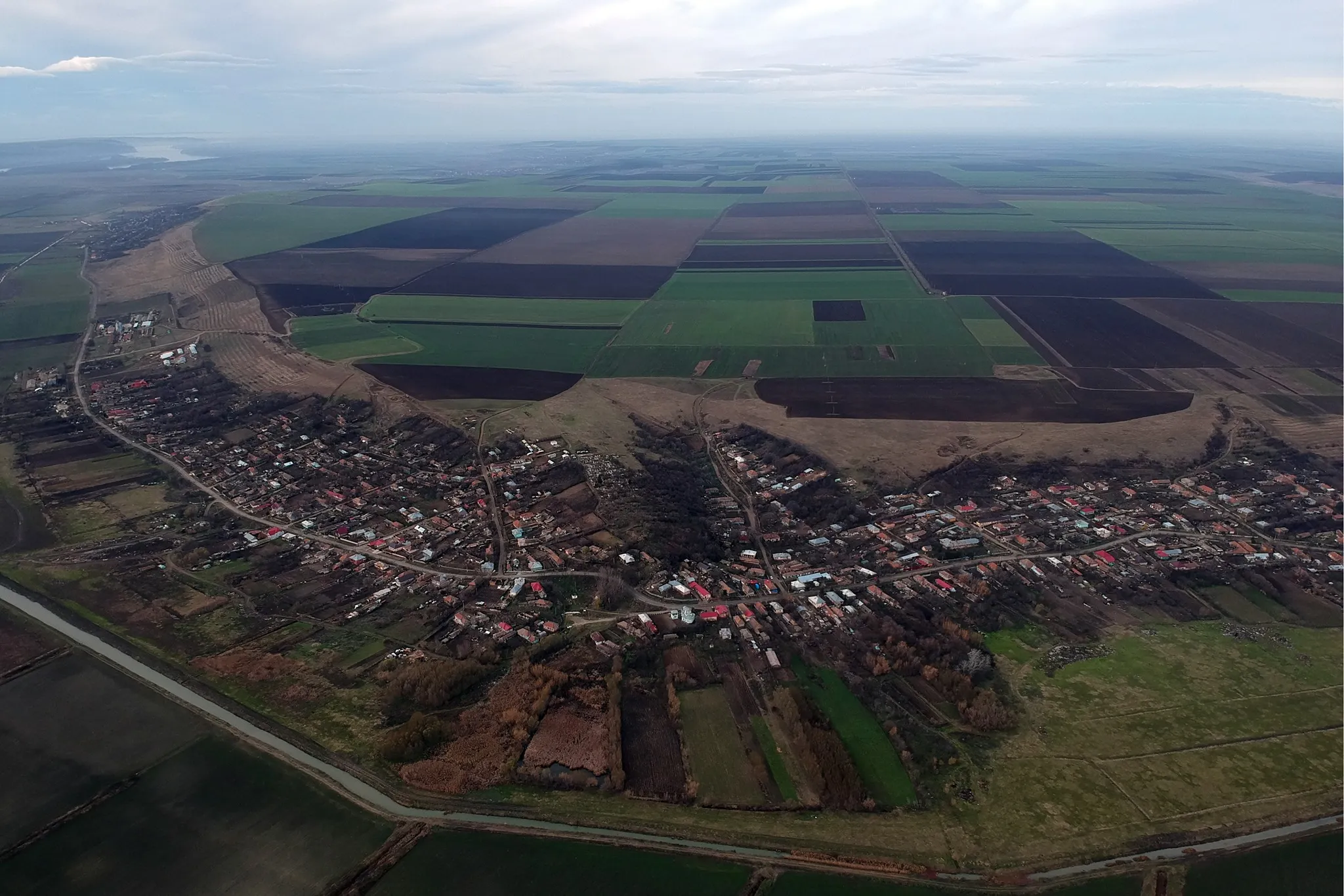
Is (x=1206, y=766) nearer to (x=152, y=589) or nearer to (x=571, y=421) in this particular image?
(x=571, y=421)

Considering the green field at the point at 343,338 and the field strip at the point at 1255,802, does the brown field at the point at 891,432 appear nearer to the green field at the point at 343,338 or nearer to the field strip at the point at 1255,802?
the green field at the point at 343,338

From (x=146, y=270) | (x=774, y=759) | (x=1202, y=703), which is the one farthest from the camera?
(x=146, y=270)

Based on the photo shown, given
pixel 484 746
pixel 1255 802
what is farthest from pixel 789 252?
pixel 484 746

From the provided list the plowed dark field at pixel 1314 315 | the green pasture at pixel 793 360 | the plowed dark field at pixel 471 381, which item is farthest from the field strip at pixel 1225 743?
the plowed dark field at pixel 1314 315

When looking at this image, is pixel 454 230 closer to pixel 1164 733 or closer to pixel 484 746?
pixel 484 746

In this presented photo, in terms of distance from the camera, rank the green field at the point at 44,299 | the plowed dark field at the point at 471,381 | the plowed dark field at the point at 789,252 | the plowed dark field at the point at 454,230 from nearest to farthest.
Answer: the plowed dark field at the point at 471,381, the green field at the point at 44,299, the plowed dark field at the point at 789,252, the plowed dark field at the point at 454,230

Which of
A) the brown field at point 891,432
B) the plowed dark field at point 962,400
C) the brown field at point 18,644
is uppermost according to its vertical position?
the plowed dark field at point 962,400

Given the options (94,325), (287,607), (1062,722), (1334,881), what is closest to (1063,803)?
(1062,722)
